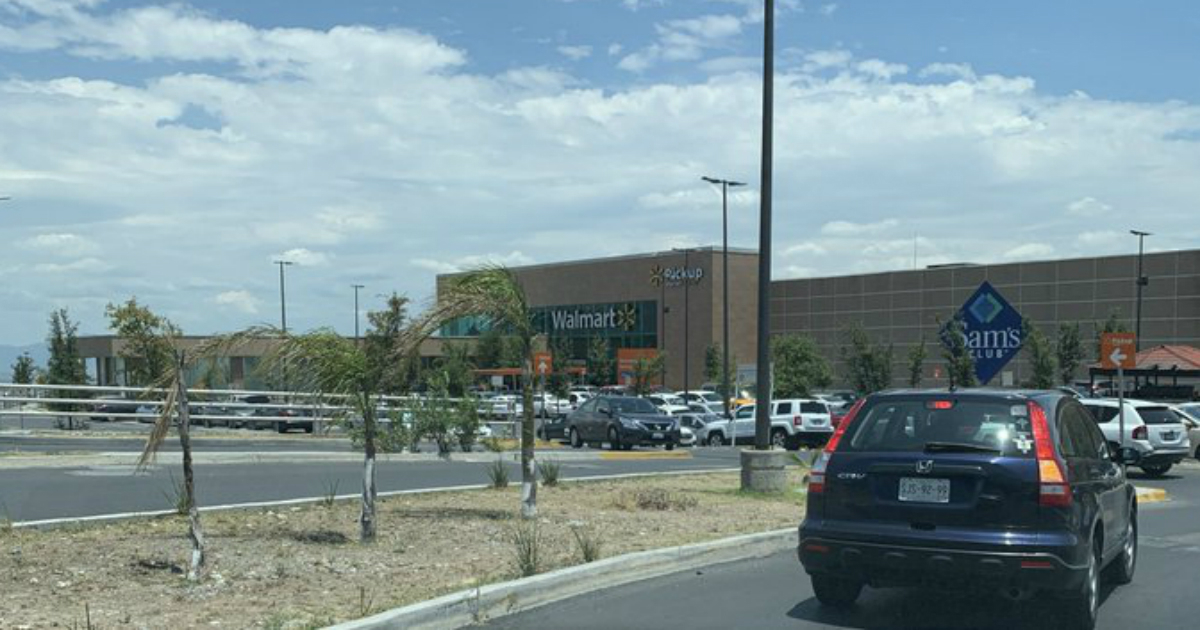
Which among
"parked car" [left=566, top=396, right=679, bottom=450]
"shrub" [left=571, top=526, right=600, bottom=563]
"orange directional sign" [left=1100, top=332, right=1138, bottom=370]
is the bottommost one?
"parked car" [left=566, top=396, right=679, bottom=450]

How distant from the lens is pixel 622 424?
33125 mm

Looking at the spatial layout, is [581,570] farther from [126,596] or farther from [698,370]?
[698,370]

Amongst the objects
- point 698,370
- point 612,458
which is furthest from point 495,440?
point 698,370

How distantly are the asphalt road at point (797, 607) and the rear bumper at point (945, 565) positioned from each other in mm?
491

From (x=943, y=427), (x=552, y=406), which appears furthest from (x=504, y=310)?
(x=552, y=406)

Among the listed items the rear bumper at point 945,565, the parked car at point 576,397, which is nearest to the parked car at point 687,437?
the parked car at point 576,397

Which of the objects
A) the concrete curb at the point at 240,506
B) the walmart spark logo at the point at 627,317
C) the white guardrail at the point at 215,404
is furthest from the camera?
the walmart spark logo at the point at 627,317

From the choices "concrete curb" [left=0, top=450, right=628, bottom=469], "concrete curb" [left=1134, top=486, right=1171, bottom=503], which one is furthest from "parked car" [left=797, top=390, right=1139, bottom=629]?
"concrete curb" [left=0, top=450, right=628, bottom=469]

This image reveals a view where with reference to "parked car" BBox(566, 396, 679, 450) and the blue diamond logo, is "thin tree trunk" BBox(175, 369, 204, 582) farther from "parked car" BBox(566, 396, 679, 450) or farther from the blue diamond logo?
"parked car" BBox(566, 396, 679, 450)

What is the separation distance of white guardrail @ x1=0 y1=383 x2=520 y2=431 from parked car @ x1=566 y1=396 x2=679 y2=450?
229cm

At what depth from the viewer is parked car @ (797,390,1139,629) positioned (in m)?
7.50

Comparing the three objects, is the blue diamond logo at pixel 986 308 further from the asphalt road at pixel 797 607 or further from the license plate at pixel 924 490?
the license plate at pixel 924 490

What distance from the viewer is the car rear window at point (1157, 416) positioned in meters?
24.9

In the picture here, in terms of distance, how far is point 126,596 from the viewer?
835 cm
